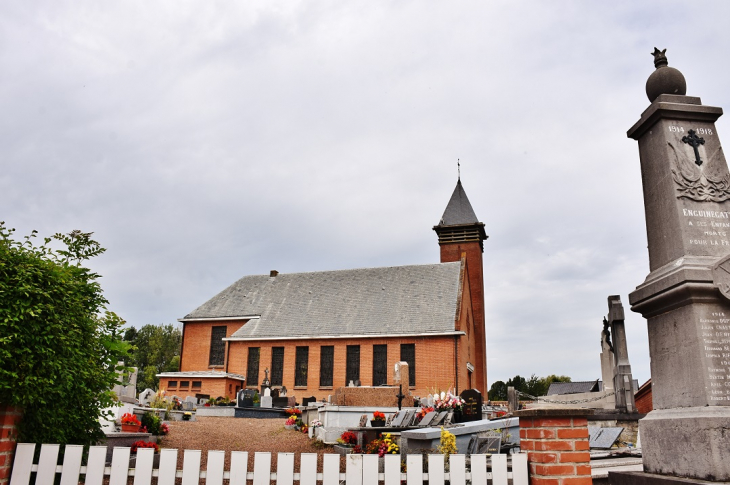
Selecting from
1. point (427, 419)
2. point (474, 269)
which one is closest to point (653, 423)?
point (427, 419)

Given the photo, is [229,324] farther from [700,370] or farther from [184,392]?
[700,370]

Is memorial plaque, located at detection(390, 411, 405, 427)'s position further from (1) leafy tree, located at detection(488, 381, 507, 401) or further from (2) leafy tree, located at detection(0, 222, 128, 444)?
(1) leafy tree, located at detection(488, 381, 507, 401)

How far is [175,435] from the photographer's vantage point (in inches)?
564

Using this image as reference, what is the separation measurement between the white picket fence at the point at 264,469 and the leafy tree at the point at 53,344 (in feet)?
2.13

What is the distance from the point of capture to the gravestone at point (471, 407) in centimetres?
1209

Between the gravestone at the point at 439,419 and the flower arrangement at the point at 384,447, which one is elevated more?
the gravestone at the point at 439,419

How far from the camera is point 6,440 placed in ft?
14.5

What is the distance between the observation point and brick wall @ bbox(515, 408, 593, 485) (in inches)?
166

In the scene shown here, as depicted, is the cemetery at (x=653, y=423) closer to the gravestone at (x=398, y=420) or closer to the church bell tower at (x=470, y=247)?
the gravestone at (x=398, y=420)

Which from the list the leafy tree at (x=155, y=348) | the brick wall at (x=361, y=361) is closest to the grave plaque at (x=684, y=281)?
the brick wall at (x=361, y=361)

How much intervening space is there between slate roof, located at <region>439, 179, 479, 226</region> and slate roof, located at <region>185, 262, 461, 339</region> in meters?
4.06

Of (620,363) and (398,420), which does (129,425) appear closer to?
(398,420)

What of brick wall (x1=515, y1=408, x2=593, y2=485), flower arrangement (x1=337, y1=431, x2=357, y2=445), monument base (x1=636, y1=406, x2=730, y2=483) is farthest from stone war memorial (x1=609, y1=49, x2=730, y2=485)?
flower arrangement (x1=337, y1=431, x2=357, y2=445)

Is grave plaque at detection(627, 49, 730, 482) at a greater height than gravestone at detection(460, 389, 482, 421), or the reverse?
grave plaque at detection(627, 49, 730, 482)
